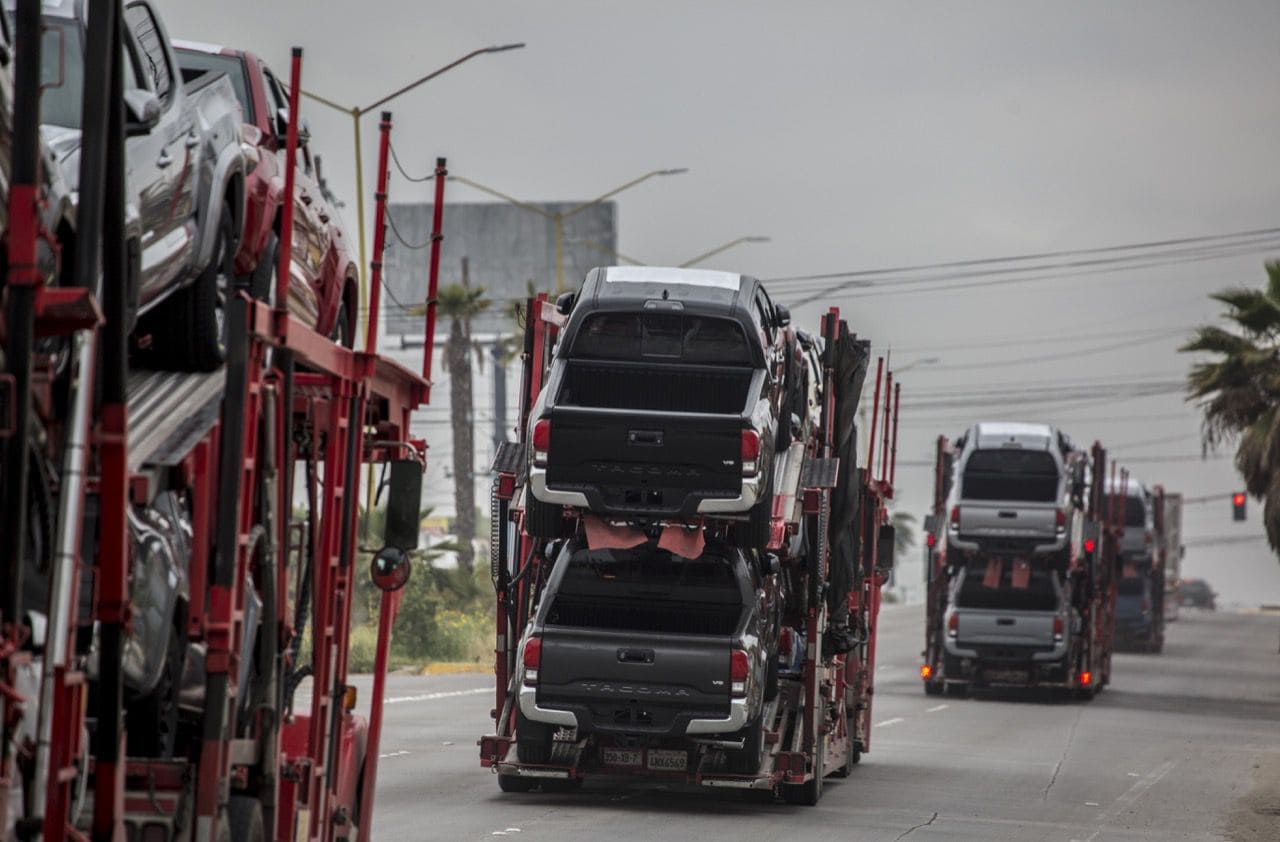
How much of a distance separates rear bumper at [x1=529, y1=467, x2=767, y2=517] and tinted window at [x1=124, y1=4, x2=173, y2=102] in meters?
7.10

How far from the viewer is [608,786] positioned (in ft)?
64.0

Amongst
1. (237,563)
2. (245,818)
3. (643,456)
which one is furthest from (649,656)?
(237,563)

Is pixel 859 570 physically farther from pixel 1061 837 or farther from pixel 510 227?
pixel 510 227

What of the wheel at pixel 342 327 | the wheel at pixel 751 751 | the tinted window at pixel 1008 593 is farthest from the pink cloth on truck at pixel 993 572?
the wheel at pixel 342 327

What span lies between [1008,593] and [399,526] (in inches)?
1051

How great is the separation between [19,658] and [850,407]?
1405 centimetres

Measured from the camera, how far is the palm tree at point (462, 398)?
5234 centimetres

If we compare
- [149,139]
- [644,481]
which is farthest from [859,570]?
[149,139]

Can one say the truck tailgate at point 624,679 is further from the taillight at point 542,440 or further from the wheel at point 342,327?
the wheel at point 342,327

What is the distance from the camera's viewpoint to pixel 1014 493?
115 feet

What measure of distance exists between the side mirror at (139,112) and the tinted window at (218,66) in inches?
169

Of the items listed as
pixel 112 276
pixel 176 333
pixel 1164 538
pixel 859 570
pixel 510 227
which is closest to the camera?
pixel 112 276

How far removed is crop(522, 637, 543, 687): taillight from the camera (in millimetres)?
17031

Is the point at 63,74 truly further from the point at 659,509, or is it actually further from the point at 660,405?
the point at 660,405
